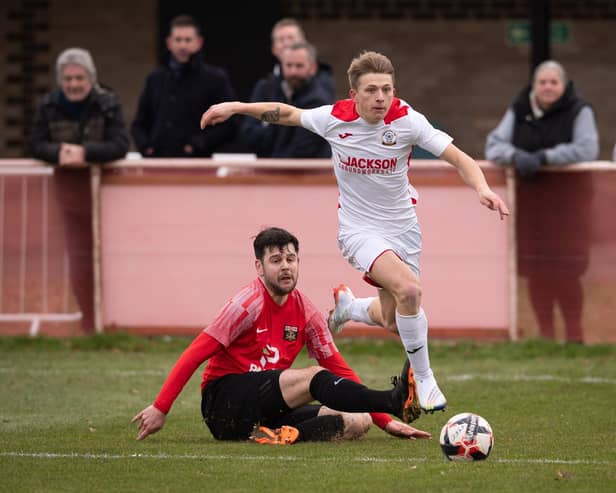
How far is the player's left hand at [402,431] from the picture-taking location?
867 cm

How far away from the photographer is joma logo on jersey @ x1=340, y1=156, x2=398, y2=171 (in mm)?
8961

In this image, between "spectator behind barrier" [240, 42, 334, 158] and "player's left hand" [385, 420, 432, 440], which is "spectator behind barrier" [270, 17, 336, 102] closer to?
"spectator behind barrier" [240, 42, 334, 158]

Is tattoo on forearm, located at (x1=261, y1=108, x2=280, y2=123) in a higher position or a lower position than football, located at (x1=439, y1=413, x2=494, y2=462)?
higher

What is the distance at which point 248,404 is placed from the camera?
8.38m

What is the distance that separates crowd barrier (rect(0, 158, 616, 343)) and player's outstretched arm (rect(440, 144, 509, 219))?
13.4 feet

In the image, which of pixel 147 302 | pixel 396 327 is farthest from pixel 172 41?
pixel 396 327

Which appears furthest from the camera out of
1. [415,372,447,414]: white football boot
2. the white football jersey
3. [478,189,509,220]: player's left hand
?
the white football jersey

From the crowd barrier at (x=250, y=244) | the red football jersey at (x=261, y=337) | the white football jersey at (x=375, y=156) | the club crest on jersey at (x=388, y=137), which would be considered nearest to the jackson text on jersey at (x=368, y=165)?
the white football jersey at (x=375, y=156)

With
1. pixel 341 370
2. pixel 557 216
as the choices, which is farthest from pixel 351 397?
pixel 557 216

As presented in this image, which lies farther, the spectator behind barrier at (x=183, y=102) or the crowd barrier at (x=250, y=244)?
the spectator behind barrier at (x=183, y=102)

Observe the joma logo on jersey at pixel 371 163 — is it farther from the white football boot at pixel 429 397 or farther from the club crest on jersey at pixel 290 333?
the white football boot at pixel 429 397

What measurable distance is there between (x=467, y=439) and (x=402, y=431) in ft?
3.75

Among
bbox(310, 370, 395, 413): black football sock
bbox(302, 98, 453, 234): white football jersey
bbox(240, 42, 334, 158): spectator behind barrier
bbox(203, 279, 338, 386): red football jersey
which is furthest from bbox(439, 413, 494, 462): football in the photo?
bbox(240, 42, 334, 158): spectator behind barrier

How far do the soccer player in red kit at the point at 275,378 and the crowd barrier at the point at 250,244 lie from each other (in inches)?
158
